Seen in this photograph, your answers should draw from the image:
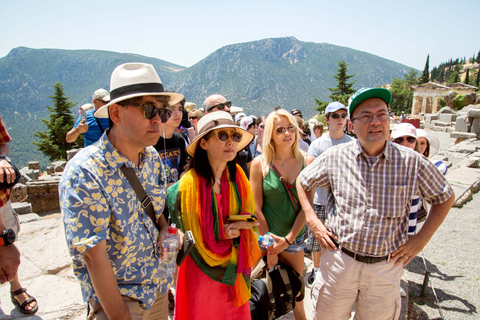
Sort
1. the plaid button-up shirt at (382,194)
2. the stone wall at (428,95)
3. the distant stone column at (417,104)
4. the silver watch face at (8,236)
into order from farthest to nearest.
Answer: the distant stone column at (417,104) < the stone wall at (428,95) < the plaid button-up shirt at (382,194) < the silver watch face at (8,236)

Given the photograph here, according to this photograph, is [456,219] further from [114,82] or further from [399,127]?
[114,82]

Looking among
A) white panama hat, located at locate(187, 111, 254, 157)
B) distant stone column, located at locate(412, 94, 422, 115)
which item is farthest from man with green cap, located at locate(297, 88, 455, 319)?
distant stone column, located at locate(412, 94, 422, 115)

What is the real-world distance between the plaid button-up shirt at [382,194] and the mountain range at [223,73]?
101 meters

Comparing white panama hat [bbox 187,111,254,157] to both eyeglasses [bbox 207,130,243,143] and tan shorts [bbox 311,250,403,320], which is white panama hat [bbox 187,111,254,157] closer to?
eyeglasses [bbox 207,130,243,143]

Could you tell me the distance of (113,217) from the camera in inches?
59.1

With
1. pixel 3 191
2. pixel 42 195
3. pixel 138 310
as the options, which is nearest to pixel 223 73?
pixel 42 195

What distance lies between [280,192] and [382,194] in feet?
3.24

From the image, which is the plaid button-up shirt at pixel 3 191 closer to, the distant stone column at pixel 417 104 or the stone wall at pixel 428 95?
the stone wall at pixel 428 95

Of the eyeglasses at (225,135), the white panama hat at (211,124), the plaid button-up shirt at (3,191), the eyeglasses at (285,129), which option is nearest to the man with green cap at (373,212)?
the eyeglasses at (285,129)

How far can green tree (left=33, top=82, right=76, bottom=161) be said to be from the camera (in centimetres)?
3381

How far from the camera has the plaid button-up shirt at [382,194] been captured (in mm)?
1985

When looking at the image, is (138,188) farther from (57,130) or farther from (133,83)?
(57,130)

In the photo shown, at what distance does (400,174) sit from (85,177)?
2148 millimetres

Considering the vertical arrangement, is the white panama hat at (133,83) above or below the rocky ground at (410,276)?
above
